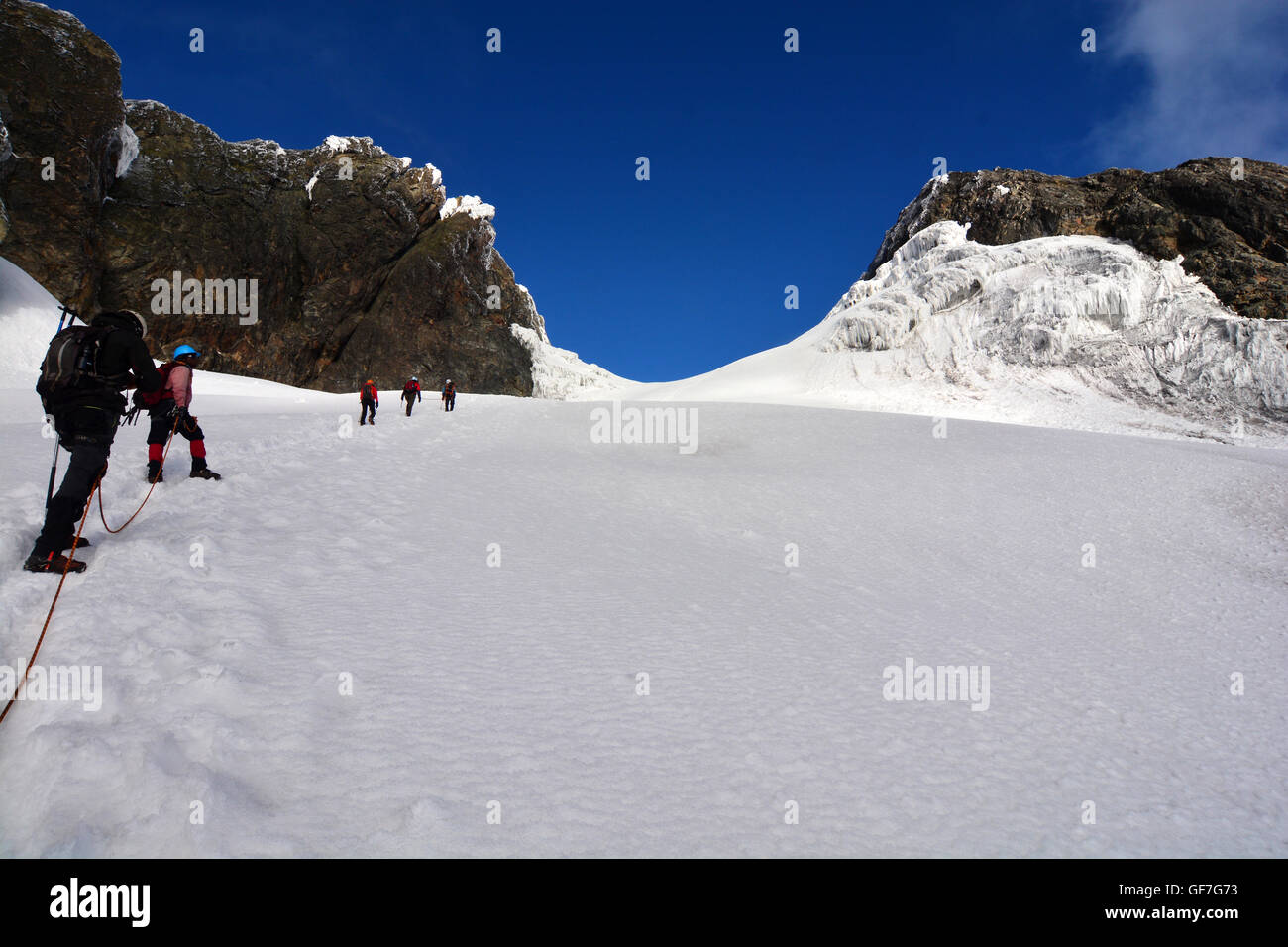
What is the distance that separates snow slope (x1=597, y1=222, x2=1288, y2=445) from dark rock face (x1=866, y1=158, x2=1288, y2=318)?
2158 millimetres

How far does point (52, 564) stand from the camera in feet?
17.3

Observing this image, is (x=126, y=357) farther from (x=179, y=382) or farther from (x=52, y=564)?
(x=179, y=382)

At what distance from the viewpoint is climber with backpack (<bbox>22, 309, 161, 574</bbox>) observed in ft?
17.4

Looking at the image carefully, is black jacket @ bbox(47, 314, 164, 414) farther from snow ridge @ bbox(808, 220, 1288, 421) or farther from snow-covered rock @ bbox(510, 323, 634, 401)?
snow-covered rock @ bbox(510, 323, 634, 401)

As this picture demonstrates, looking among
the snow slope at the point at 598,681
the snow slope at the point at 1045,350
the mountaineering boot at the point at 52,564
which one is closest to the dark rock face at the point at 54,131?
the snow slope at the point at 598,681

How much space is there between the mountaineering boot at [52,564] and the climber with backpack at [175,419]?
3.23 meters

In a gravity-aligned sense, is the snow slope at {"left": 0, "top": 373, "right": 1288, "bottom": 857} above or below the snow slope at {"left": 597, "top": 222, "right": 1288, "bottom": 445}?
below

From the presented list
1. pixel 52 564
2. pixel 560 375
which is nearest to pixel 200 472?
pixel 52 564

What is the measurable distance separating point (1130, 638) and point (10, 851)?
10.5 m

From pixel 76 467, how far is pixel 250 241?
63233mm

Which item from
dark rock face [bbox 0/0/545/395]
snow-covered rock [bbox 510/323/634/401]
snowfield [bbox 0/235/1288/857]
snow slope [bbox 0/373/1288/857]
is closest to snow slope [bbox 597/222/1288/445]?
snow-covered rock [bbox 510/323/634/401]

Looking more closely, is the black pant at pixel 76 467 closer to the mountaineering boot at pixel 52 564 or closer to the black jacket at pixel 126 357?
the mountaineering boot at pixel 52 564
